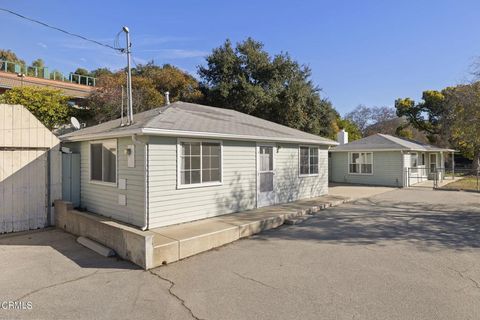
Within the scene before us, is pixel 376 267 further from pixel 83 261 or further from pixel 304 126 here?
pixel 304 126

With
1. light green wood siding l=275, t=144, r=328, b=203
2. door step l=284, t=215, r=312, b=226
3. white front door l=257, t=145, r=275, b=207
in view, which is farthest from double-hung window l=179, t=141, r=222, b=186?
light green wood siding l=275, t=144, r=328, b=203

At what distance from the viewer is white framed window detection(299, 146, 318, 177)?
12.2 metres

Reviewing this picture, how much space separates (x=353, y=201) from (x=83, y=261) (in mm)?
10339

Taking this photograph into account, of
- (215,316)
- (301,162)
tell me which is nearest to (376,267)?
(215,316)

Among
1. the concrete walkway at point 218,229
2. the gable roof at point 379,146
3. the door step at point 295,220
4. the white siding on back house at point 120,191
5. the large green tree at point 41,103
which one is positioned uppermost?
the large green tree at point 41,103

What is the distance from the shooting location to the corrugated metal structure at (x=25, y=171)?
8.26 meters

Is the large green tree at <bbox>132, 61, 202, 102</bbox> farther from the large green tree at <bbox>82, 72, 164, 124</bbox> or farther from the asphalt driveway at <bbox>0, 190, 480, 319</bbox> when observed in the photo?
the asphalt driveway at <bbox>0, 190, 480, 319</bbox>

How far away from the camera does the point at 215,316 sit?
Answer: 3.83 m

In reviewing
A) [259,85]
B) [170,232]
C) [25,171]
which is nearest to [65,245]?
[170,232]

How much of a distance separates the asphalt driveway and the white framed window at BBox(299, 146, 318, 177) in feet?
14.8

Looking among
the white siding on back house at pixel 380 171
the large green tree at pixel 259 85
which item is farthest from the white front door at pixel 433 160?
the large green tree at pixel 259 85

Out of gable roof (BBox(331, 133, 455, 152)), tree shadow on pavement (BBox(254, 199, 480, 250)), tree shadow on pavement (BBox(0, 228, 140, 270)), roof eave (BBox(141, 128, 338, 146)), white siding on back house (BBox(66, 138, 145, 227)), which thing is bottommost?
tree shadow on pavement (BBox(0, 228, 140, 270))

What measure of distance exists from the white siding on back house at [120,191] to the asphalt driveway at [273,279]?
1257mm

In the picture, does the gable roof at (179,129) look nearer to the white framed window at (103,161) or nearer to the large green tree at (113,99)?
the white framed window at (103,161)
